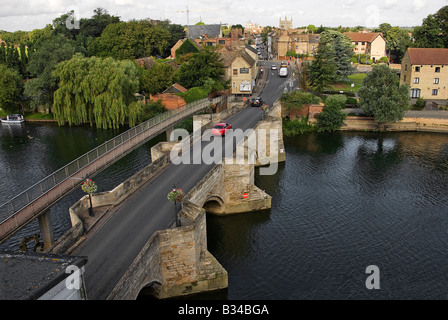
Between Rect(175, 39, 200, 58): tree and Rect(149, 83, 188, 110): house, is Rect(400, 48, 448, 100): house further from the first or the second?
Rect(175, 39, 200, 58): tree

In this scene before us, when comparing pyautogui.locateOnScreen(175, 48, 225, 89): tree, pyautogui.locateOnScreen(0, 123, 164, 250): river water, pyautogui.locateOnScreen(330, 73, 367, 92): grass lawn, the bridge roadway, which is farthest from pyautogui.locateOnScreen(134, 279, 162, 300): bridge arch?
pyautogui.locateOnScreen(330, 73, 367, 92): grass lawn

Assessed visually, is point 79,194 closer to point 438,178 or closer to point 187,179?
point 187,179

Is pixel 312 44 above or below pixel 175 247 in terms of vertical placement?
above
